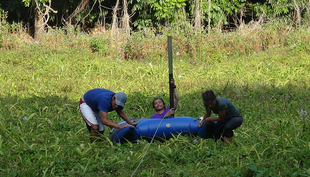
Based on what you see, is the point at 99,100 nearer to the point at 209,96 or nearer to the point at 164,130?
the point at 164,130

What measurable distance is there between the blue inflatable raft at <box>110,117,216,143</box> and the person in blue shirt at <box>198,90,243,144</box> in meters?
0.19

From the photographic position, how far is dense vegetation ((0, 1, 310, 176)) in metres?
4.11

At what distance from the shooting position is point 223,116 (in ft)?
15.6

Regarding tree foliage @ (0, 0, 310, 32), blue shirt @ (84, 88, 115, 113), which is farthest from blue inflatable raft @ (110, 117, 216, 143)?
tree foliage @ (0, 0, 310, 32)

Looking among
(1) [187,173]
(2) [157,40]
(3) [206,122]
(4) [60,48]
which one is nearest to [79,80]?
(4) [60,48]

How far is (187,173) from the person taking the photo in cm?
387

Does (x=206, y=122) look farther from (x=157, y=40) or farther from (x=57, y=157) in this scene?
(x=157, y=40)

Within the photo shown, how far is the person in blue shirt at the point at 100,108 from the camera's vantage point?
485 cm

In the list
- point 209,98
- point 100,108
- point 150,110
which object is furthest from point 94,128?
point 150,110

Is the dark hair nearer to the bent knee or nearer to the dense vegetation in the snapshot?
the dense vegetation

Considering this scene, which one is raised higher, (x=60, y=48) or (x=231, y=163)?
(x=60, y=48)

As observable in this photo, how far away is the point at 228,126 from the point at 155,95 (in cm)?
369

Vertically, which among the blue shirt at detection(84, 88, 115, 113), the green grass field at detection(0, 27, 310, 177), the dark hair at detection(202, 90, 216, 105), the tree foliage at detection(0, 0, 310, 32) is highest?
the tree foliage at detection(0, 0, 310, 32)

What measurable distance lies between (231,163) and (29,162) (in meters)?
2.27
